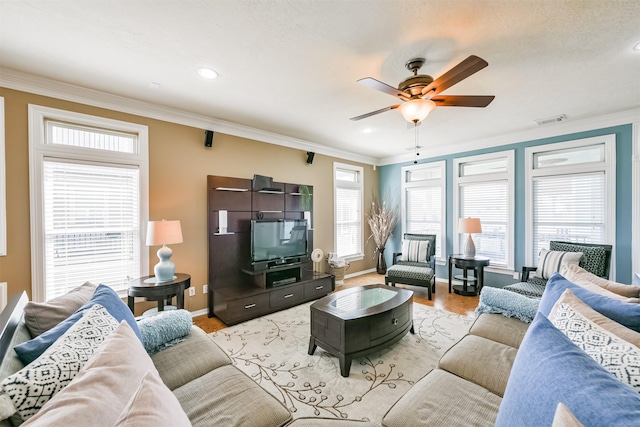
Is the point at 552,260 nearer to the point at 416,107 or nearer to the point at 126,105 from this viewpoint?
the point at 416,107

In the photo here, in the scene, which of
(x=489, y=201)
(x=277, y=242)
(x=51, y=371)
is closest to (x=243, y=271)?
(x=277, y=242)

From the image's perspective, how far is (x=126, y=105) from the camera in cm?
300

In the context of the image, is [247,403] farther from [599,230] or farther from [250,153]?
[599,230]

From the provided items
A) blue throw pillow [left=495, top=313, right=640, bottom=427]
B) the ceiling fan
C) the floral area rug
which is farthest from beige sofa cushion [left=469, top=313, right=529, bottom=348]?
the ceiling fan

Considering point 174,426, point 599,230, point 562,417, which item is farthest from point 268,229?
point 599,230

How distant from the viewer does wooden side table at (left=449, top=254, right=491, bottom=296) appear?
426cm

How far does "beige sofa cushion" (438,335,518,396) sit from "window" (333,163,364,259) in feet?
12.1

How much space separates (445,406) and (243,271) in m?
3.13

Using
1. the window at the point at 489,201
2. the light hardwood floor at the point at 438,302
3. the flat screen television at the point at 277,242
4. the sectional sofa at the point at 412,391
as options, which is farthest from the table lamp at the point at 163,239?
the window at the point at 489,201

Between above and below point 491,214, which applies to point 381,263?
below

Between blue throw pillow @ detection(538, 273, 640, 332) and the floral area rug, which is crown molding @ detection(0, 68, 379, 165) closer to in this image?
the floral area rug

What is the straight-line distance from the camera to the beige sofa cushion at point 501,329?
1858 millimetres

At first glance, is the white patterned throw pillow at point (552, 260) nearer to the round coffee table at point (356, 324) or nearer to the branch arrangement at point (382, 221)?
the round coffee table at point (356, 324)

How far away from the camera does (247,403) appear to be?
4.12 ft
